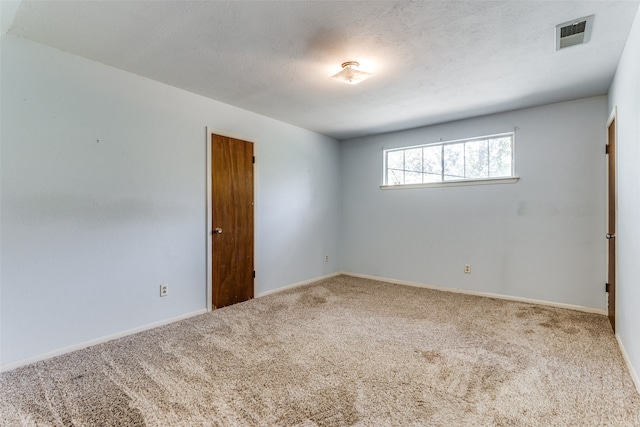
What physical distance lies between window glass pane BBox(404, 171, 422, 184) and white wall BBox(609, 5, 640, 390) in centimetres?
229

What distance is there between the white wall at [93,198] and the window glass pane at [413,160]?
8.12ft

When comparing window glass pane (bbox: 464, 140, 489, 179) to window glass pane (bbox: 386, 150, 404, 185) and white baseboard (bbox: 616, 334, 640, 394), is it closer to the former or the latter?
window glass pane (bbox: 386, 150, 404, 185)

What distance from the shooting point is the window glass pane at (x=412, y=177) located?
15.3 feet

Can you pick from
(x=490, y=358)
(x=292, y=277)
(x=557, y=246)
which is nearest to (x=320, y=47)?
(x=490, y=358)

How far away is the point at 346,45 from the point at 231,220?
2269 mm

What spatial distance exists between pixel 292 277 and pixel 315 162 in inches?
71.7

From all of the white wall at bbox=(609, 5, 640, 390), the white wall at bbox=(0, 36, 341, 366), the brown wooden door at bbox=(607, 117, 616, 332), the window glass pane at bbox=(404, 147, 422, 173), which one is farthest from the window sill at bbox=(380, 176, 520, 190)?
the white wall at bbox=(0, 36, 341, 366)

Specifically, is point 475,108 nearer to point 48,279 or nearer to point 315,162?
point 315,162

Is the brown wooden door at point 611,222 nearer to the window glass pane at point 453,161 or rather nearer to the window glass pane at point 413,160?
the window glass pane at point 453,161

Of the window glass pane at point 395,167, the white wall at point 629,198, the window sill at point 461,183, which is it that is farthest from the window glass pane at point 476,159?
the white wall at point 629,198

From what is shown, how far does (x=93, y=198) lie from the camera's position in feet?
8.47

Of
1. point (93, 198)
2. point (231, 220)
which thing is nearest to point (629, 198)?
point (231, 220)

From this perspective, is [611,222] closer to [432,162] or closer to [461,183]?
[461,183]

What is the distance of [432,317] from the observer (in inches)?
127
